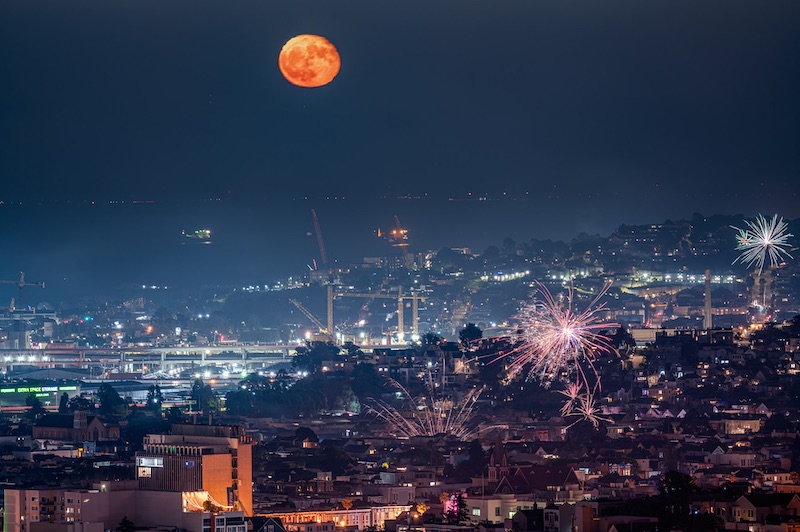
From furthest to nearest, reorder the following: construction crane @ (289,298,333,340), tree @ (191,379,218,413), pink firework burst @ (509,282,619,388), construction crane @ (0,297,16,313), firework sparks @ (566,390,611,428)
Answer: construction crane @ (0,297,16,313)
construction crane @ (289,298,333,340)
tree @ (191,379,218,413)
pink firework burst @ (509,282,619,388)
firework sparks @ (566,390,611,428)

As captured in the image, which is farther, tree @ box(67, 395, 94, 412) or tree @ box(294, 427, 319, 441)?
tree @ box(67, 395, 94, 412)

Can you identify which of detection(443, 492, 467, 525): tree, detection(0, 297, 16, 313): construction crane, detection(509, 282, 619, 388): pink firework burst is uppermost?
detection(0, 297, 16, 313): construction crane

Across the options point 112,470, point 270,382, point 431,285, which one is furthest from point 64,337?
point 112,470

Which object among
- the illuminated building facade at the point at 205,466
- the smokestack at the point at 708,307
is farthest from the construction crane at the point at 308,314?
the illuminated building facade at the point at 205,466

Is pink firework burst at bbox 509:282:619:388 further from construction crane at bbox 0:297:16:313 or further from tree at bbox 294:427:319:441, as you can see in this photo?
Result: construction crane at bbox 0:297:16:313

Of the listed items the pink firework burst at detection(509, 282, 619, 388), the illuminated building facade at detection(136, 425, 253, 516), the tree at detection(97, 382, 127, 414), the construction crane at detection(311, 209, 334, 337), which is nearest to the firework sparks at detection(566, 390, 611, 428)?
the pink firework burst at detection(509, 282, 619, 388)

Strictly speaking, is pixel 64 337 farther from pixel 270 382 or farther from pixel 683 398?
pixel 683 398

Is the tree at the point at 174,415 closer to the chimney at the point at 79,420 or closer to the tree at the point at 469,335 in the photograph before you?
the chimney at the point at 79,420
